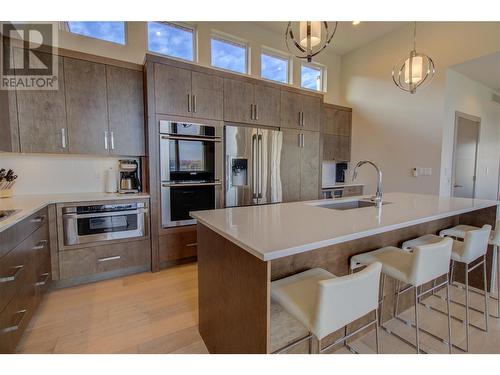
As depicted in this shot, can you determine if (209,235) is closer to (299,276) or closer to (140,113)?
(299,276)

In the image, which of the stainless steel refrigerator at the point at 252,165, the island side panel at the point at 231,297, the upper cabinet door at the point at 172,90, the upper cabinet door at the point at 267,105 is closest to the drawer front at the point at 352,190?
the stainless steel refrigerator at the point at 252,165

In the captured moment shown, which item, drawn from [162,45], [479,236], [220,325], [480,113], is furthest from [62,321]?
[480,113]

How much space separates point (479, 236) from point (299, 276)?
1.43m

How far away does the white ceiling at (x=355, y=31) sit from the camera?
3951 mm

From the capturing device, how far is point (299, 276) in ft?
4.49

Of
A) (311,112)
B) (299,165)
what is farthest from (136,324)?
(311,112)

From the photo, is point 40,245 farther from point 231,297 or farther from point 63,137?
point 231,297

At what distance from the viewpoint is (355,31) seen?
4152 mm

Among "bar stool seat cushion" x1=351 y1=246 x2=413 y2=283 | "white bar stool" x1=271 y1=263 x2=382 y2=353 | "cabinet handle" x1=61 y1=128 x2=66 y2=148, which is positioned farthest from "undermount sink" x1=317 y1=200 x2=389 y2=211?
"cabinet handle" x1=61 y1=128 x2=66 y2=148

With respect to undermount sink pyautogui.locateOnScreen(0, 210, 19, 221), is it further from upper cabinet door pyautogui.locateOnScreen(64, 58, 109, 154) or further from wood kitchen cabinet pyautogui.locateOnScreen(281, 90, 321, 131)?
wood kitchen cabinet pyautogui.locateOnScreen(281, 90, 321, 131)

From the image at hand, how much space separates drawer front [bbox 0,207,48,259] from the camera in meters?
1.41

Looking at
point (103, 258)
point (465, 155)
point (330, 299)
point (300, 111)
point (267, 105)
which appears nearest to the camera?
point (330, 299)

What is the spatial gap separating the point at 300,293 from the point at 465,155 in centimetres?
459

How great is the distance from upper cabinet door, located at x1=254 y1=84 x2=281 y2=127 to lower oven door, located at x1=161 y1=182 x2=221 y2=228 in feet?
3.68
